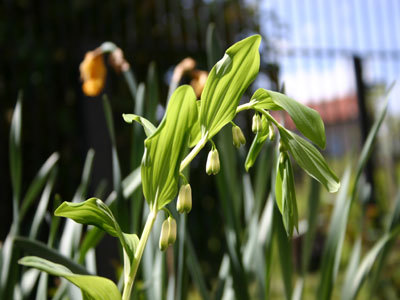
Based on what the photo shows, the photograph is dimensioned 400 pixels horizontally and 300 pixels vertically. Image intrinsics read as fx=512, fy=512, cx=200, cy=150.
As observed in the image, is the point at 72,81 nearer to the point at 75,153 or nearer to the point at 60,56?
Result: the point at 60,56

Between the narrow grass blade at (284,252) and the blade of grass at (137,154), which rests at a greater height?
the blade of grass at (137,154)

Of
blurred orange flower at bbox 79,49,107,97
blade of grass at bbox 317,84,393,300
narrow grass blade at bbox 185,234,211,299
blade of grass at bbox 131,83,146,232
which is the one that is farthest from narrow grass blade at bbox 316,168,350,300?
blurred orange flower at bbox 79,49,107,97

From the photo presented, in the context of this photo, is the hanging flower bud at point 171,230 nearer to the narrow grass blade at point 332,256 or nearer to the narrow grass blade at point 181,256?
the narrow grass blade at point 181,256

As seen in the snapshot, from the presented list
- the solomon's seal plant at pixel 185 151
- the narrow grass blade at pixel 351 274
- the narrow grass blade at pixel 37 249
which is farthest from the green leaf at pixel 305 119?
the narrow grass blade at pixel 351 274

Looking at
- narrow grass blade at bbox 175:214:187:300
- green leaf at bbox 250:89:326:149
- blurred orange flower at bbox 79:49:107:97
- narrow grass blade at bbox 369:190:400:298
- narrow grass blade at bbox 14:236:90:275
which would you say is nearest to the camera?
green leaf at bbox 250:89:326:149

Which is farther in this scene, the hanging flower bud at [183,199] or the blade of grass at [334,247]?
the blade of grass at [334,247]

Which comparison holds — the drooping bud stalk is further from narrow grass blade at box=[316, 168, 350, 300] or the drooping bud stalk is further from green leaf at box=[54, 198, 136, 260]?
narrow grass blade at box=[316, 168, 350, 300]
